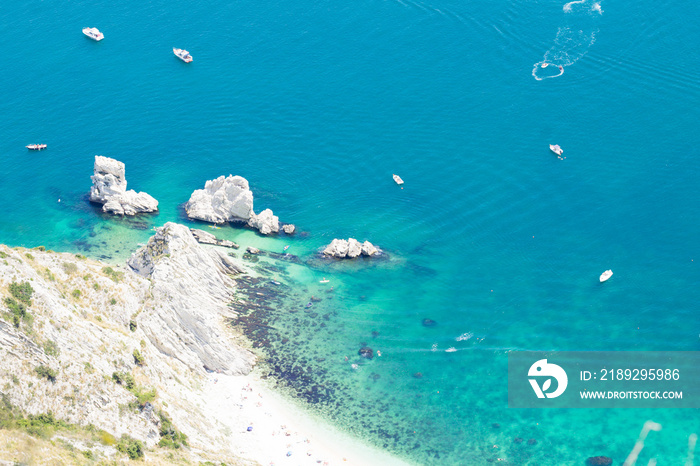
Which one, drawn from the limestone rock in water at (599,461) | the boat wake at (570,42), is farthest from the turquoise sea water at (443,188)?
the limestone rock in water at (599,461)

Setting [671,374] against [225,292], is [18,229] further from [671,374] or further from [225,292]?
[671,374]

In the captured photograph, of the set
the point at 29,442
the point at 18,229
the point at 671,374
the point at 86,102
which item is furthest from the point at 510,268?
the point at 86,102

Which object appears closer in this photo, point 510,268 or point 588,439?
A: point 588,439

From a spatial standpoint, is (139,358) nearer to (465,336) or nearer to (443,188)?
(465,336)

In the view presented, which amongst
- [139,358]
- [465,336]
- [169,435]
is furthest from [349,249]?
[169,435]

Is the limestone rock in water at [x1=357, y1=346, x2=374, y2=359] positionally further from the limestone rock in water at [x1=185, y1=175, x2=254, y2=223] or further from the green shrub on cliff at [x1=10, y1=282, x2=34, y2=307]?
the green shrub on cliff at [x1=10, y1=282, x2=34, y2=307]

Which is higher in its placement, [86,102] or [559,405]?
[86,102]

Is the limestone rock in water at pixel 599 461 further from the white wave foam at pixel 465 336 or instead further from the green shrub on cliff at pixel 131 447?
the green shrub on cliff at pixel 131 447
